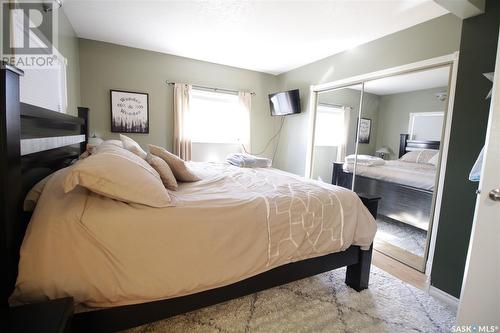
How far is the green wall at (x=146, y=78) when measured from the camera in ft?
10.8

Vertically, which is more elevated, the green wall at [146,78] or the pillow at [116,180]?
the green wall at [146,78]

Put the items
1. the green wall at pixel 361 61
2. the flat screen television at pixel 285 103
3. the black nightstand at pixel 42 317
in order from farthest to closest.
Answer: the flat screen television at pixel 285 103
the green wall at pixel 361 61
the black nightstand at pixel 42 317

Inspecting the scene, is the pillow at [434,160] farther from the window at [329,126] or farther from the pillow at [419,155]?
the window at [329,126]

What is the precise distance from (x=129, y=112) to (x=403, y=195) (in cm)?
385

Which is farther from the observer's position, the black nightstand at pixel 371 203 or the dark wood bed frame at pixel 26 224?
the black nightstand at pixel 371 203

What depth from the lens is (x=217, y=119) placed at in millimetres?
4203

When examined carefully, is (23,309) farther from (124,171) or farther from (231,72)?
(231,72)

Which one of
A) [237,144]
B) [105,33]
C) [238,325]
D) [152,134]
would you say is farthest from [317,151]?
[105,33]

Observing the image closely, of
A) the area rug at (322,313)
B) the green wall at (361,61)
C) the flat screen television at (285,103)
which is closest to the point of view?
the area rug at (322,313)

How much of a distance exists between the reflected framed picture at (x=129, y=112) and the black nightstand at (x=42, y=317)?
3.09 meters

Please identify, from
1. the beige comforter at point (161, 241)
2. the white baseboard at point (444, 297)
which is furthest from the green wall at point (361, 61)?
the white baseboard at point (444, 297)

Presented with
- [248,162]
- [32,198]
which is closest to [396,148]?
[248,162]

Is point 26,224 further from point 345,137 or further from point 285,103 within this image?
point 285,103

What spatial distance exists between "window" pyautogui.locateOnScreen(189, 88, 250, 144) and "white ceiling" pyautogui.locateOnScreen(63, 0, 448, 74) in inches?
30.6
